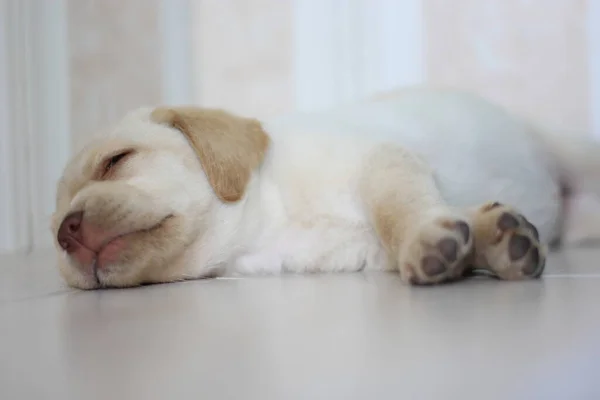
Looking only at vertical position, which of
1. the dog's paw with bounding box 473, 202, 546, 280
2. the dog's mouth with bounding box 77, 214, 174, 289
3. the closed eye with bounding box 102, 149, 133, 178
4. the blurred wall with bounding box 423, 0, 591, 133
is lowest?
the dog's mouth with bounding box 77, 214, 174, 289

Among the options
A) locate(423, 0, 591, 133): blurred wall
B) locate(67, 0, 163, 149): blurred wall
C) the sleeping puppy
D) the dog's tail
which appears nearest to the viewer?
the sleeping puppy

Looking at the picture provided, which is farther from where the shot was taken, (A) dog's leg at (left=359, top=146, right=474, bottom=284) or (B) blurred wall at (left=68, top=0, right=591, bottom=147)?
(B) blurred wall at (left=68, top=0, right=591, bottom=147)

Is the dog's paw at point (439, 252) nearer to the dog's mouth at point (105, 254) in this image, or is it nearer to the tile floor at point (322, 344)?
the tile floor at point (322, 344)

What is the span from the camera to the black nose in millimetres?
1291

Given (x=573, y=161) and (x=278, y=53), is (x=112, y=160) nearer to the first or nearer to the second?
(x=573, y=161)

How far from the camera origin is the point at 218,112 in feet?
5.01

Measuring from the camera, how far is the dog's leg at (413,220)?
101cm

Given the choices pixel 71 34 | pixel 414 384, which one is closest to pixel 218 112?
pixel 414 384

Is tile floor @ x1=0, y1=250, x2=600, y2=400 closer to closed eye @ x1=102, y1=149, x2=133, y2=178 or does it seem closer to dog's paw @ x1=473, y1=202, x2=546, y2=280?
dog's paw @ x1=473, y1=202, x2=546, y2=280

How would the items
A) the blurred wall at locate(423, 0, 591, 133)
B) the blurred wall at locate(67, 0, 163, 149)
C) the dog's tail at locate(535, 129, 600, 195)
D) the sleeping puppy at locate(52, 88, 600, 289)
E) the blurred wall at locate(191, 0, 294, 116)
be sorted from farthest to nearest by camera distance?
1. the blurred wall at locate(67, 0, 163, 149)
2. the blurred wall at locate(191, 0, 294, 116)
3. the blurred wall at locate(423, 0, 591, 133)
4. the dog's tail at locate(535, 129, 600, 195)
5. the sleeping puppy at locate(52, 88, 600, 289)

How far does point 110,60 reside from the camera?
3.10 m

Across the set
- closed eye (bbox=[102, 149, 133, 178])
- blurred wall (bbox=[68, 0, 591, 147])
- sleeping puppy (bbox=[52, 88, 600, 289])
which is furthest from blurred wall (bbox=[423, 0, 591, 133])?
closed eye (bbox=[102, 149, 133, 178])

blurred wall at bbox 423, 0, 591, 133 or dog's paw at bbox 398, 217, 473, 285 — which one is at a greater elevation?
blurred wall at bbox 423, 0, 591, 133

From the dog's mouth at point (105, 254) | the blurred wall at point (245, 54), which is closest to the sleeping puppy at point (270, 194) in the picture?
the dog's mouth at point (105, 254)
